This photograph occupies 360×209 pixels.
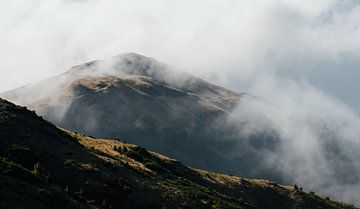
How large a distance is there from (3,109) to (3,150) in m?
17.4

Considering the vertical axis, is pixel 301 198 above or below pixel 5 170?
above

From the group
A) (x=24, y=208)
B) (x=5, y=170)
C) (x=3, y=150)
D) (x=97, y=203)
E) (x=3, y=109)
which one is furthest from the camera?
(x=3, y=109)

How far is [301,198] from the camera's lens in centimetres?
12681

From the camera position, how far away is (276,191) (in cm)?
13025

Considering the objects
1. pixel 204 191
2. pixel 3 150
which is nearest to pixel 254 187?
pixel 204 191

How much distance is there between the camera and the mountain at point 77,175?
2525 inches

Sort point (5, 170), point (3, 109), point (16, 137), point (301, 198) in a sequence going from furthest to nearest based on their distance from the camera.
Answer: point (301, 198) → point (3, 109) → point (16, 137) → point (5, 170)

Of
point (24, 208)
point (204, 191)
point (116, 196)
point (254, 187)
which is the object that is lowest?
point (24, 208)

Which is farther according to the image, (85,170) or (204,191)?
(204,191)

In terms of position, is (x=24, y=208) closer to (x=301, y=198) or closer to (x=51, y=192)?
(x=51, y=192)

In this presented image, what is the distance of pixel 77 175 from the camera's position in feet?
253

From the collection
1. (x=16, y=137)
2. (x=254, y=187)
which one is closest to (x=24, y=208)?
(x=16, y=137)

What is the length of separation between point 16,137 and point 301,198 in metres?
Result: 70.6

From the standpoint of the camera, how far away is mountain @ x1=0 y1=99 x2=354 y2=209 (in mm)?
64125
